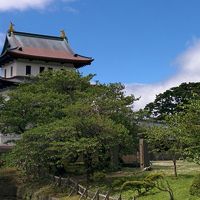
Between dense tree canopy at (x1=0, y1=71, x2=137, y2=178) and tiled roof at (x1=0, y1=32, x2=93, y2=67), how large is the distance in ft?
52.9

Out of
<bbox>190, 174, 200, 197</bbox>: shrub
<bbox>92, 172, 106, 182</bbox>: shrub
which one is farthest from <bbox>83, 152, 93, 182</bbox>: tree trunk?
<bbox>190, 174, 200, 197</bbox>: shrub

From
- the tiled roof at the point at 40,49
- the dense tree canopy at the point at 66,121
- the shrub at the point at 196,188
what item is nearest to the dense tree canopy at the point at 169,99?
the tiled roof at the point at 40,49

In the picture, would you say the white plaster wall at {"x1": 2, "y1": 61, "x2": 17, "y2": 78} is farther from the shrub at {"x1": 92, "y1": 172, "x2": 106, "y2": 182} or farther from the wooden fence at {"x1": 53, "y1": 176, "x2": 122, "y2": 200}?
the shrub at {"x1": 92, "y1": 172, "x2": 106, "y2": 182}

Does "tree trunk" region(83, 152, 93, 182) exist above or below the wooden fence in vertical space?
above

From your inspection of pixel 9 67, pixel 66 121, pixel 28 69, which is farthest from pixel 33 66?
pixel 66 121

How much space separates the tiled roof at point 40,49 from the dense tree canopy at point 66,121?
16.1 meters

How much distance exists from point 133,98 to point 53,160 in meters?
8.27

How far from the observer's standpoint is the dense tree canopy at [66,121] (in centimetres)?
2840

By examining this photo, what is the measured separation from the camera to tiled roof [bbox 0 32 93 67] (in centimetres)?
5531

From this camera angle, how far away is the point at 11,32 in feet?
192

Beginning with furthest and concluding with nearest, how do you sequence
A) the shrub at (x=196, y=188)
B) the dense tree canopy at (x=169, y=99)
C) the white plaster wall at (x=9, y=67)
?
1. the dense tree canopy at (x=169, y=99)
2. the white plaster wall at (x=9, y=67)
3. the shrub at (x=196, y=188)

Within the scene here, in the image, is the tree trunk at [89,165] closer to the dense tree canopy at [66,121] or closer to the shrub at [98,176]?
the dense tree canopy at [66,121]

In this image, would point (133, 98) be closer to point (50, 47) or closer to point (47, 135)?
point (47, 135)

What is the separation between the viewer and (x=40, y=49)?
5822 cm
